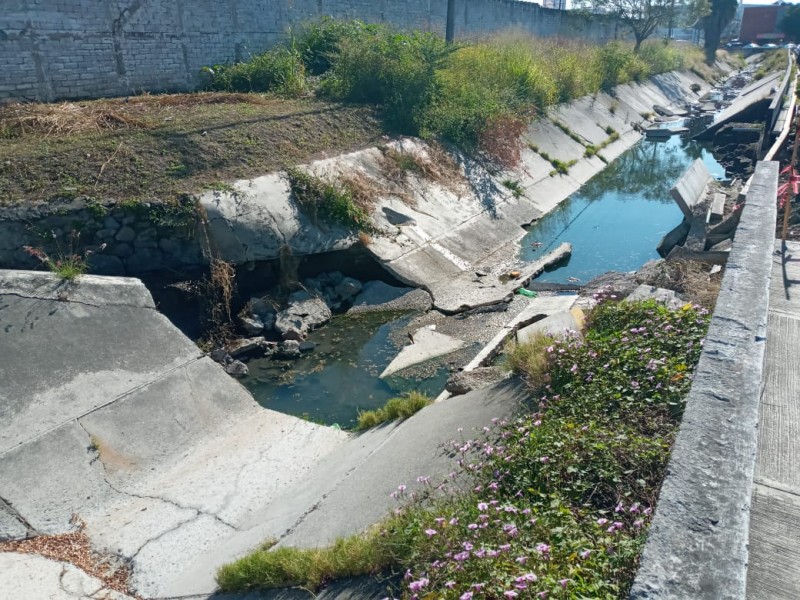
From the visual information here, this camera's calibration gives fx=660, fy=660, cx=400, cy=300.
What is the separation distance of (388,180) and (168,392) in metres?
6.82

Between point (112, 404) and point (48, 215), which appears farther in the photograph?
point (48, 215)

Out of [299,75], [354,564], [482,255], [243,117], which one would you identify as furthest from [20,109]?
[354,564]

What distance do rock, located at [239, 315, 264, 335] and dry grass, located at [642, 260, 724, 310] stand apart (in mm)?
4985

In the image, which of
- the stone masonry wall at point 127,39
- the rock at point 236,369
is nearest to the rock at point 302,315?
the rock at point 236,369

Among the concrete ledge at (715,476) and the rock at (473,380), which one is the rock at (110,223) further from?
the concrete ledge at (715,476)

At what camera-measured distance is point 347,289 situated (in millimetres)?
10047

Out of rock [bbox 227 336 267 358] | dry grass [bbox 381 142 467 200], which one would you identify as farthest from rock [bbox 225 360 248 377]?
dry grass [bbox 381 142 467 200]

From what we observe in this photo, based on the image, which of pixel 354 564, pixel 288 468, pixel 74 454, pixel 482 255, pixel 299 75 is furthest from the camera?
pixel 299 75

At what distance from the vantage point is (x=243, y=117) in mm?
11977

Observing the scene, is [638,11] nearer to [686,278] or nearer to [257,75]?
[257,75]

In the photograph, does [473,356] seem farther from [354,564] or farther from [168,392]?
[354,564]

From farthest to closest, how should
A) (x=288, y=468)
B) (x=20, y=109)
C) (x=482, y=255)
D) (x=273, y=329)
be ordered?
(x=482, y=255) → (x=20, y=109) → (x=273, y=329) → (x=288, y=468)

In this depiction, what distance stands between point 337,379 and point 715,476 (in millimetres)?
6136

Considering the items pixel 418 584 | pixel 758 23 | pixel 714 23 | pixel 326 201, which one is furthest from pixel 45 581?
pixel 758 23
